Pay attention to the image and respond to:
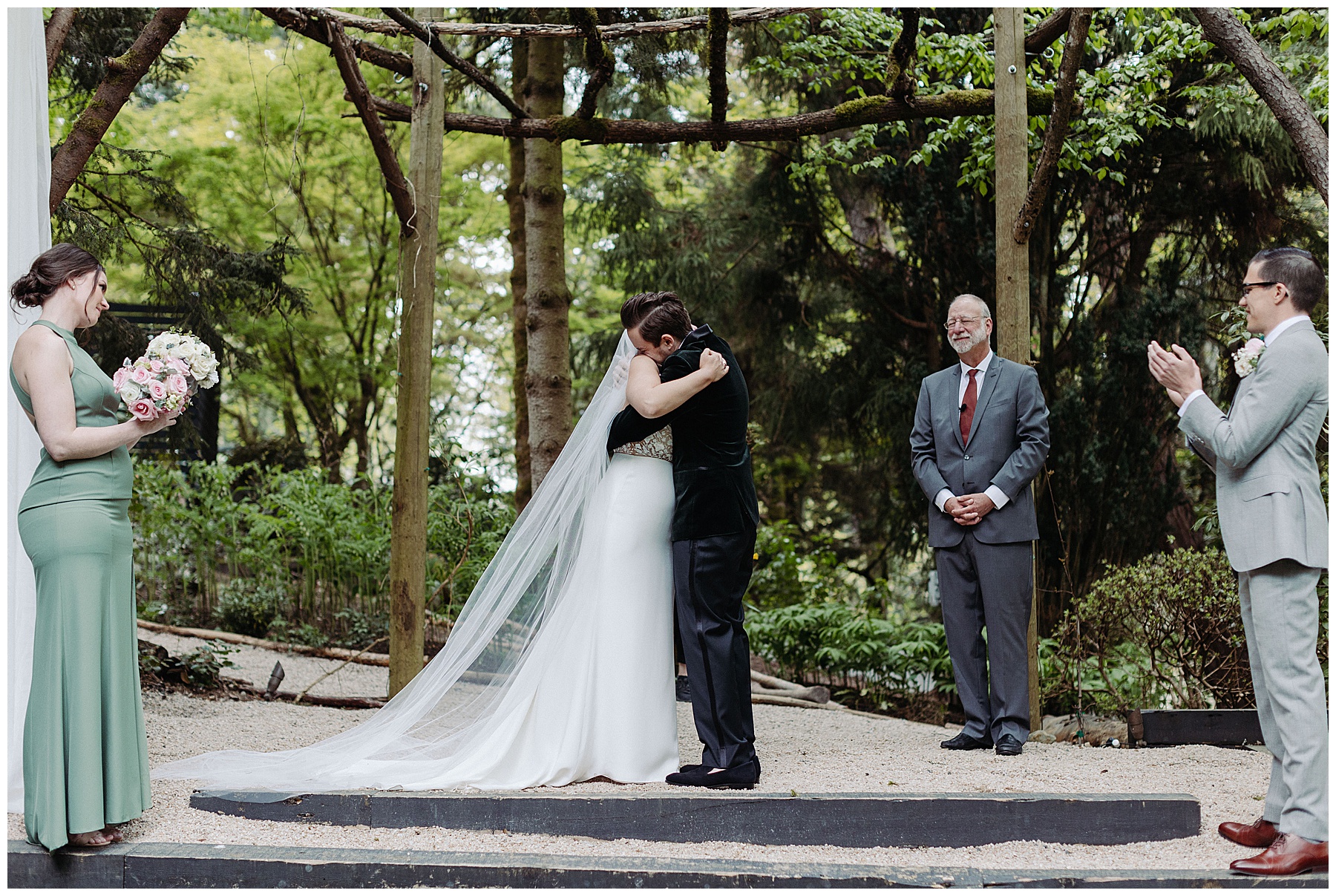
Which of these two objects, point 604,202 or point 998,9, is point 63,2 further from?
point 604,202

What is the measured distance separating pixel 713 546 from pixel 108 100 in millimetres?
3363

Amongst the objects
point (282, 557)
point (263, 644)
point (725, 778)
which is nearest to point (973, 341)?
point (725, 778)

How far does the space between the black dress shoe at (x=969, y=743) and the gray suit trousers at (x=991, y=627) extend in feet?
0.06

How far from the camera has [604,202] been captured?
10.4 m

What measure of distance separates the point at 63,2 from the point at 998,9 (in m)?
4.43

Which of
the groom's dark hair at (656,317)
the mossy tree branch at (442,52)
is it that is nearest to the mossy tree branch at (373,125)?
the mossy tree branch at (442,52)

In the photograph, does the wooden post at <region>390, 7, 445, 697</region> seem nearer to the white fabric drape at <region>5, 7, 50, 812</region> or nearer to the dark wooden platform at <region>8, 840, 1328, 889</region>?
the white fabric drape at <region>5, 7, 50, 812</region>

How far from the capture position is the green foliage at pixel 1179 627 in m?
5.10

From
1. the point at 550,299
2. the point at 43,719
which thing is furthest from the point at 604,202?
the point at 43,719

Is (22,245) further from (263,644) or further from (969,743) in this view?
(263,644)

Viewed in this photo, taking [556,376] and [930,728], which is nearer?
[930,728]

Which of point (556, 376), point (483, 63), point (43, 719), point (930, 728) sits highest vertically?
point (483, 63)

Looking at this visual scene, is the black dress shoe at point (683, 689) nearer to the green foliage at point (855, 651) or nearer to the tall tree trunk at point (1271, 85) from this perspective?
the green foliage at point (855, 651)

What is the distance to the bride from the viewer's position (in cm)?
382
